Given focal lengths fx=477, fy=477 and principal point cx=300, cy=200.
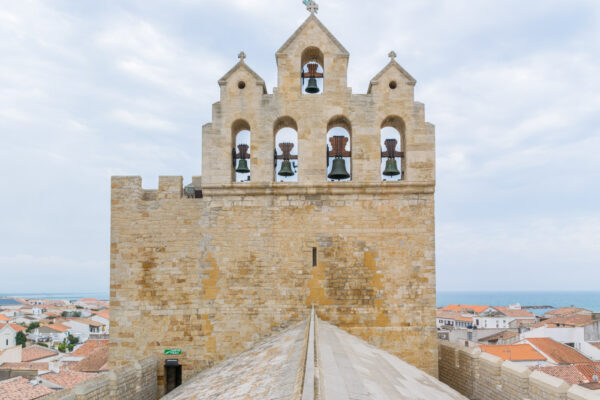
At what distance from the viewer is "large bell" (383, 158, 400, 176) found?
12.2 meters

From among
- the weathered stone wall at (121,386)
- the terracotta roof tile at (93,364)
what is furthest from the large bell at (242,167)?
the terracotta roof tile at (93,364)

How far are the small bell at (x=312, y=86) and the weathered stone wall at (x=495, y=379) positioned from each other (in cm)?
733

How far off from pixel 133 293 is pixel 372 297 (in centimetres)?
571

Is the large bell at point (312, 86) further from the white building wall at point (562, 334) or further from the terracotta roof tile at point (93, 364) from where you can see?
the white building wall at point (562, 334)

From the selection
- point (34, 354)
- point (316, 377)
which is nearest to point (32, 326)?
point (34, 354)

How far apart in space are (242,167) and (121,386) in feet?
18.7

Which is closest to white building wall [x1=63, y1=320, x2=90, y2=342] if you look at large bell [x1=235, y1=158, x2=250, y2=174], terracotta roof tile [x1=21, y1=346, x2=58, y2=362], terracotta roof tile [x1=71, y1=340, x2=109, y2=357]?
terracotta roof tile [x1=71, y1=340, x2=109, y2=357]

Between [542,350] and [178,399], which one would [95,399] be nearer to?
[178,399]

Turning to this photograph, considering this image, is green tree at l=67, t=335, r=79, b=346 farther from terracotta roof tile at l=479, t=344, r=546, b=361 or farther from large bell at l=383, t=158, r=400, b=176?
large bell at l=383, t=158, r=400, b=176

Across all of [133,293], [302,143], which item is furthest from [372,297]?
[133,293]

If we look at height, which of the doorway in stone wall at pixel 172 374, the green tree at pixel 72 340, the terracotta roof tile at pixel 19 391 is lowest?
the green tree at pixel 72 340

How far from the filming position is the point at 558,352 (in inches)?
1559

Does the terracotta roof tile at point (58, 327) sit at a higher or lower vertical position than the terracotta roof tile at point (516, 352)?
lower

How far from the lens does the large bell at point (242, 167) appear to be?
12148 millimetres
